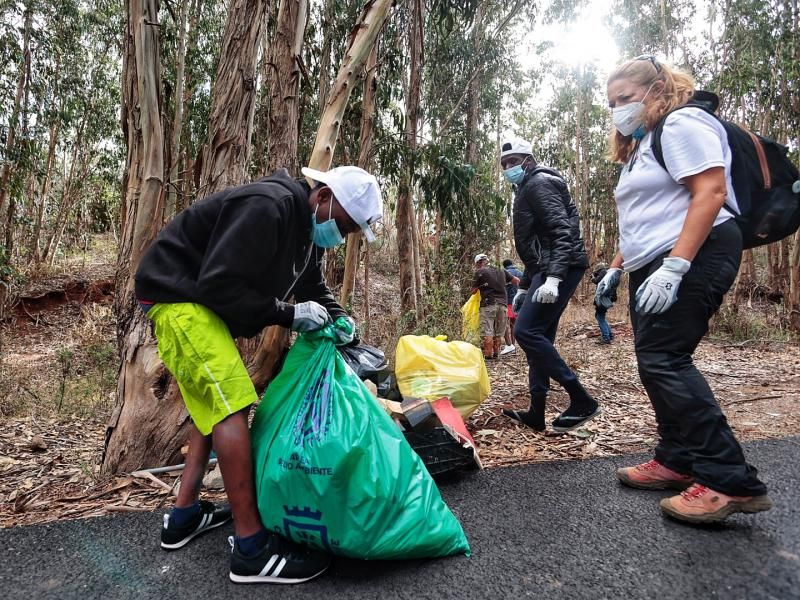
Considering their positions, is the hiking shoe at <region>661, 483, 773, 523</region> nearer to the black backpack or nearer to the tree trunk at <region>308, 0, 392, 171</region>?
the black backpack

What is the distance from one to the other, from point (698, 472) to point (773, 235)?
37.6 inches

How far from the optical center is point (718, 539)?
1.81 m

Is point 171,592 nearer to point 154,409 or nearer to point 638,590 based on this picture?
point 154,409

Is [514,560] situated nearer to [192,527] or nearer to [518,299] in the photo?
[192,527]

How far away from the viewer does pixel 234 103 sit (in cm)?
329

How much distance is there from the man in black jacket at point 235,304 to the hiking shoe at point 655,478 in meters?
1.40

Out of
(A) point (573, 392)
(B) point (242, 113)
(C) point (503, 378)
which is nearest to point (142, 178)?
(B) point (242, 113)

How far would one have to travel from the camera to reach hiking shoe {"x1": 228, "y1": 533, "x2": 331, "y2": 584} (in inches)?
65.9

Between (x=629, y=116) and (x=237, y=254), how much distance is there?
169 centimetres

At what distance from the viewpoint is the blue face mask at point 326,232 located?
1981mm

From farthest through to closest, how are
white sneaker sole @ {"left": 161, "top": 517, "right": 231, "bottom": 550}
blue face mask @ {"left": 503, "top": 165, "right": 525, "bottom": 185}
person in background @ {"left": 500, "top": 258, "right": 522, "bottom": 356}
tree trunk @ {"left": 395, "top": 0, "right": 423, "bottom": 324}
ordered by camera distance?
person in background @ {"left": 500, "top": 258, "right": 522, "bottom": 356} < tree trunk @ {"left": 395, "top": 0, "right": 423, "bottom": 324} < blue face mask @ {"left": 503, "top": 165, "right": 525, "bottom": 185} < white sneaker sole @ {"left": 161, "top": 517, "right": 231, "bottom": 550}

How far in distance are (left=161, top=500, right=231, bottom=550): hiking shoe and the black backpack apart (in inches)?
87.9

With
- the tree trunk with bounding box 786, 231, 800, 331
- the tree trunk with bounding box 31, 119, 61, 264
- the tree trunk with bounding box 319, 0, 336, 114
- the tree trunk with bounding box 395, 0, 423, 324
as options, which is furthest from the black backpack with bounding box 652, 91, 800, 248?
the tree trunk with bounding box 31, 119, 61, 264

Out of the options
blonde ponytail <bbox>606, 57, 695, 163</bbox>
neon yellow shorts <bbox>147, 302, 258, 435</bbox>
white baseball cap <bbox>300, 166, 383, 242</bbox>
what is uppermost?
blonde ponytail <bbox>606, 57, 695, 163</bbox>
